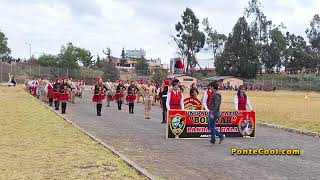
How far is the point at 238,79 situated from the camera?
108m

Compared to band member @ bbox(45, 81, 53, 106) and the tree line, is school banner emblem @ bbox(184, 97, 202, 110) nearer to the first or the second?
band member @ bbox(45, 81, 53, 106)

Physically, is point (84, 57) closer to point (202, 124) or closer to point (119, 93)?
point (119, 93)

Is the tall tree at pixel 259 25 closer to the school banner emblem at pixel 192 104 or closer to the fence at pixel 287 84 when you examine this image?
the fence at pixel 287 84

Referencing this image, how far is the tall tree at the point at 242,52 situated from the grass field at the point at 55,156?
314 feet

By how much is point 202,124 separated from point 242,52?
9550 centimetres

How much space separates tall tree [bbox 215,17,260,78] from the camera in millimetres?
109125

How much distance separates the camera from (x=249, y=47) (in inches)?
4326

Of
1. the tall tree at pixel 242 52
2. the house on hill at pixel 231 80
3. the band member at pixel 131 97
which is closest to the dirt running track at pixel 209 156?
the band member at pixel 131 97

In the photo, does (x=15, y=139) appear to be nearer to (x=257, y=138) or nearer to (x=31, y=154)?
(x=31, y=154)

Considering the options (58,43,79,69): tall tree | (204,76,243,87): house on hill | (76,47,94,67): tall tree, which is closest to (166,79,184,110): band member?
(204,76,243,87): house on hill

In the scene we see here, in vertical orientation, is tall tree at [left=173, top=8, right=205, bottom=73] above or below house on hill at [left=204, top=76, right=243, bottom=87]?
above

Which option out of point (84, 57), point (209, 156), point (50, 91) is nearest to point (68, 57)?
point (84, 57)

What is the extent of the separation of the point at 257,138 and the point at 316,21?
12856 cm

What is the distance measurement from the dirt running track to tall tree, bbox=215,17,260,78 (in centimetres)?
9249
